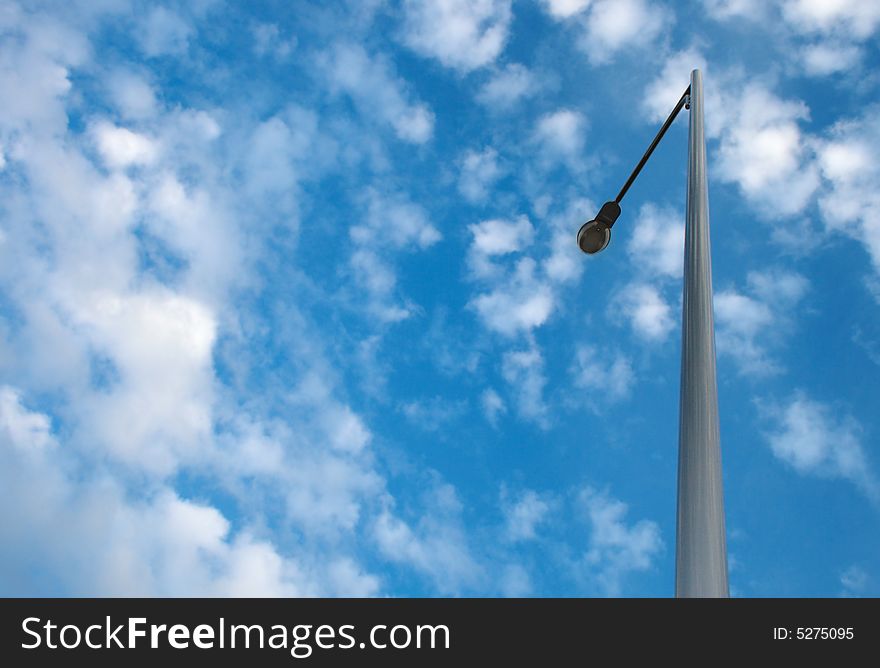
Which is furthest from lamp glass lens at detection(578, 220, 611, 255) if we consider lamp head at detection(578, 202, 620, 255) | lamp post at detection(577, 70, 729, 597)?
lamp post at detection(577, 70, 729, 597)

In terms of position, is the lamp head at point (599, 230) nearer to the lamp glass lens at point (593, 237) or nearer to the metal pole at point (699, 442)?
the lamp glass lens at point (593, 237)

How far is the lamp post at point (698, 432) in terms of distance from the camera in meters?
5.93

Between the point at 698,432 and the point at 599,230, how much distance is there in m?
7.35

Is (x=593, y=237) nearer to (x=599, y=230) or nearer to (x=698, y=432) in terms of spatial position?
(x=599, y=230)

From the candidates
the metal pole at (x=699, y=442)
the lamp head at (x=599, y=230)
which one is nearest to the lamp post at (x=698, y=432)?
the metal pole at (x=699, y=442)

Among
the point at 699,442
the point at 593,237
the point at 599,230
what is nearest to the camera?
the point at 699,442

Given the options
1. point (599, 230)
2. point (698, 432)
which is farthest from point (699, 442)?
point (599, 230)

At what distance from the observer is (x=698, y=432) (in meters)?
6.70

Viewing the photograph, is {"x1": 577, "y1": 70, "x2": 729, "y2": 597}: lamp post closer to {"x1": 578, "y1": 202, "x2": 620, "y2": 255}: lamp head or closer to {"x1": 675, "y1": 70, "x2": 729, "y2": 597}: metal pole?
{"x1": 675, "y1": 70, "x2": 729, "y2": 597}: metal pole

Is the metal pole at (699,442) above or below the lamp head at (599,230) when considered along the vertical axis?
below
